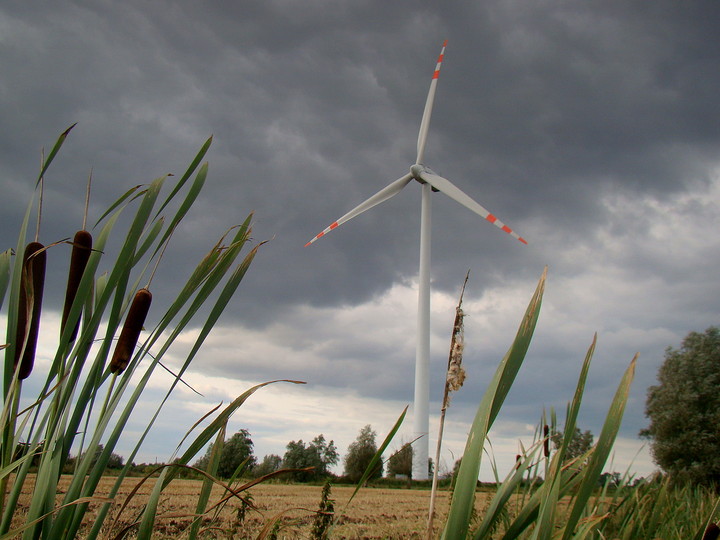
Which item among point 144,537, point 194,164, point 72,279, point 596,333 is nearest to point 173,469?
point 144,537

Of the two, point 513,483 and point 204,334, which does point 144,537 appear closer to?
point 204,334

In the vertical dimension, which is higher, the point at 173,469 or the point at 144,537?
the point at 173,469

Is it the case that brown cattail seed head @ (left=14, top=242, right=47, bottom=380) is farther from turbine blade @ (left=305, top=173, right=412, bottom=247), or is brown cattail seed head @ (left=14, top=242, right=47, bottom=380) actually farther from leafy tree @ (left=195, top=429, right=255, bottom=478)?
turbine blade @ (left=305, top=173, right=412, bottom=247)

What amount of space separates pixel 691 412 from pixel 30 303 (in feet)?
159

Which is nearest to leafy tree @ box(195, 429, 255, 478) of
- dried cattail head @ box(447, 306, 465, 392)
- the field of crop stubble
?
the field of crop stubble

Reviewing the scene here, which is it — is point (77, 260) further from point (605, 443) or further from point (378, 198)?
point (378, 198)

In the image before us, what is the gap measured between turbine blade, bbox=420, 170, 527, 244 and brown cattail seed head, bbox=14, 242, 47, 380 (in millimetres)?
24432

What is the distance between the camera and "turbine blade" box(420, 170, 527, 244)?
25094 millimetres

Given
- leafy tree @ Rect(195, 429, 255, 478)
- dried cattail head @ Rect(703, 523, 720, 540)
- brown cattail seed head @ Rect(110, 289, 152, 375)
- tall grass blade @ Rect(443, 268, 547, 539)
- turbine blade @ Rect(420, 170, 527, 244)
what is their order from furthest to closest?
1. turbine blade @ Rect(420, 170, 527, 244)
2. leafy tree @ Rect(195, 429, 255, 478)
3. brown cattail seed head @ Rect(110, 289, 152, 375)
4. dried cattail head @ Rect(703, 523, 720, 540)
5. tall grass blade @ Rect(443, 268, 547, 539)

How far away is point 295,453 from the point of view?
1695 inches

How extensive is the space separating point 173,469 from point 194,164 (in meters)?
0.93

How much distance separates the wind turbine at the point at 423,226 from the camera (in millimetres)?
26031

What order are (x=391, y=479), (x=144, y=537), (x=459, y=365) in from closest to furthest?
(x=144, y=537), (x=459, y=365), (x=391, y=479)

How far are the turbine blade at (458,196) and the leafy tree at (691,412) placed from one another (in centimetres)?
2492
